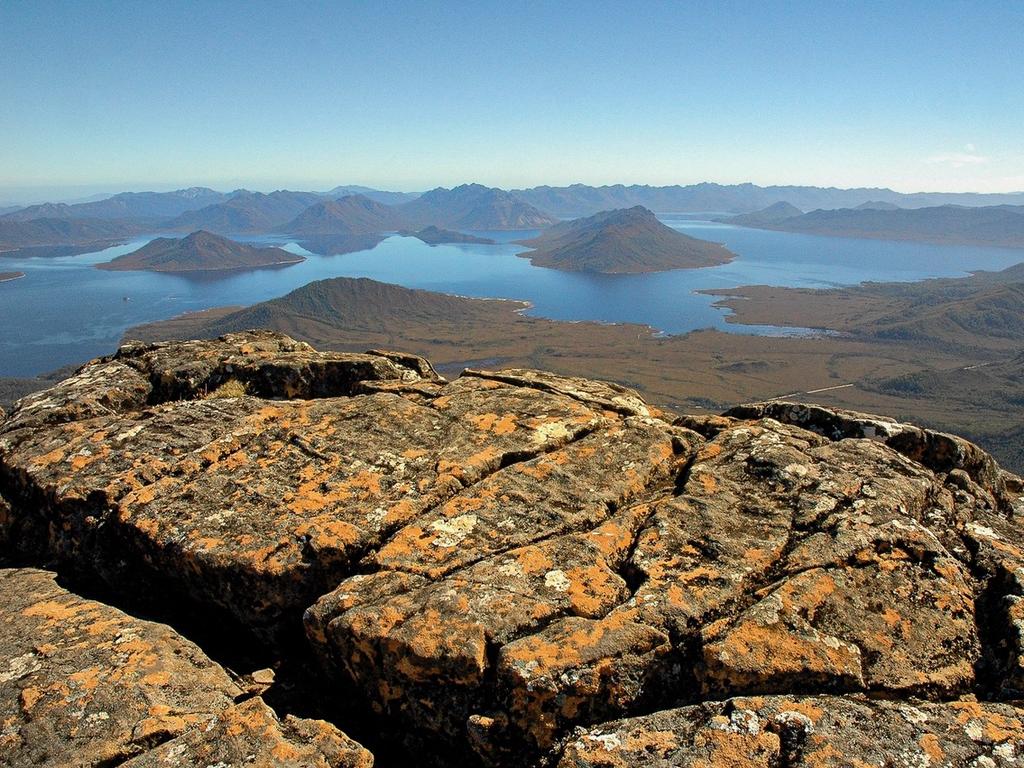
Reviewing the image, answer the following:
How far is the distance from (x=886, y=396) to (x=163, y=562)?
231309 mm

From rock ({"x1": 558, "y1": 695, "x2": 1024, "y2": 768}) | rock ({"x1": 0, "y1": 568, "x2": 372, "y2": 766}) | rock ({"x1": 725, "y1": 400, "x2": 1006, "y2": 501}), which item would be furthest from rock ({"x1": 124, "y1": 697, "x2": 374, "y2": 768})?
rock ({"x1": 725, "y1": 400, "x2": 1006, "y2": 501})

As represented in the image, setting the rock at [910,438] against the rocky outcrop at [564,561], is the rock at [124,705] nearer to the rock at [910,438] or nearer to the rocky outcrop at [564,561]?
the rocky outcrop at [564,561]

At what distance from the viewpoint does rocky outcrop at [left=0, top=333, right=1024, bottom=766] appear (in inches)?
242

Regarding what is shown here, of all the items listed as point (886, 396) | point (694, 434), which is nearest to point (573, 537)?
point (694, 434)

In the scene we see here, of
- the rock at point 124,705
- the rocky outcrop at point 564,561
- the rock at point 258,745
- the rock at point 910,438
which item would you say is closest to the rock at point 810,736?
the rocky outcrop at point 564,561

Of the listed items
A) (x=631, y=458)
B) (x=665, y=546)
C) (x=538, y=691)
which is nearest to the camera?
(x=538, y=691)

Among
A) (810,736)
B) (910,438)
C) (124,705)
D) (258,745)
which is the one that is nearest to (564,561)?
(810,736)

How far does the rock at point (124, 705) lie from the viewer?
20.1 ft

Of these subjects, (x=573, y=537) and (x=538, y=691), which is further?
(x=573, y=537)

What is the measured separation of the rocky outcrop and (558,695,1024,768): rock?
26 millimetres

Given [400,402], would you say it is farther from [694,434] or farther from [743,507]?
[743,507]

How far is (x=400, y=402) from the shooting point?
12.0m

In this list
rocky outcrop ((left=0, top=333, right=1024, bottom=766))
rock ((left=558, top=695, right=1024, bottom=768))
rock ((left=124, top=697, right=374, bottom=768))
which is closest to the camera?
rock ((left=558, top=695, right=1024, bottom=768))

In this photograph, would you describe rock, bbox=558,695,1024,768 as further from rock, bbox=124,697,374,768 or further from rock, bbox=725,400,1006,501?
rock, bbox=725,400,1006,501
